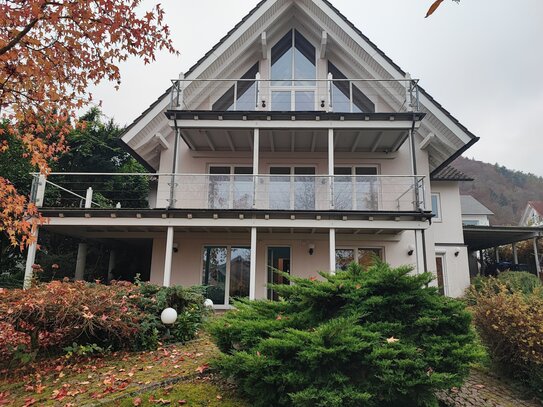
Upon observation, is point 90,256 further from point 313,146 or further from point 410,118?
point 410,118

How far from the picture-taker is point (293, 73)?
48.5 ft

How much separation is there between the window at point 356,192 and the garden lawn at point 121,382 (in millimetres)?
7248

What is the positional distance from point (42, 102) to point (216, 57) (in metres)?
8.67

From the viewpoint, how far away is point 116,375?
573cm

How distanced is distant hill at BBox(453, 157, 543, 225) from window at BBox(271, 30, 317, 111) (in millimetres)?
45823

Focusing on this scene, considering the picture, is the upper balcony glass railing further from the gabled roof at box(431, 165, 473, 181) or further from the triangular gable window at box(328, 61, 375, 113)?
the gabled roof at box(431, 165, 473, 181)

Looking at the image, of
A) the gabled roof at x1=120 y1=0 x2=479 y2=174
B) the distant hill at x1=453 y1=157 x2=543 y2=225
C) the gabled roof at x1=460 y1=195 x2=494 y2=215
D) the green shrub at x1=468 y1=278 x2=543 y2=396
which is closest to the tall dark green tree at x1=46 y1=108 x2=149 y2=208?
the gabled roof at x1=120 y1=0 x2=479 y2=174

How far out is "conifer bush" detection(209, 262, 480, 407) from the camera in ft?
13.8

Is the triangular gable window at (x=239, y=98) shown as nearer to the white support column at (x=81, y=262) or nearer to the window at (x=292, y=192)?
the window at (x=292, y=192)

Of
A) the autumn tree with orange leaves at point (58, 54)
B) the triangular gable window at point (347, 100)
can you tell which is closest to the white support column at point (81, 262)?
the autumn tree with orange leaves at point (58, 54)

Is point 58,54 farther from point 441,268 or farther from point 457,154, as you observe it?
point 441,268

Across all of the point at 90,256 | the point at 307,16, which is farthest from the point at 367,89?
the point at 90,256

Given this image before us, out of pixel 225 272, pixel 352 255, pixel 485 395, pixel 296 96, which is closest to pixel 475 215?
pixel 352 255

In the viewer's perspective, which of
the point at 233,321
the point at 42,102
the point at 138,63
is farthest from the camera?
the point at 138,63
